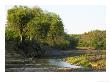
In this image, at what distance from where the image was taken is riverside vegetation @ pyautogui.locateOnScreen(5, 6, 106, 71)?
472 inches

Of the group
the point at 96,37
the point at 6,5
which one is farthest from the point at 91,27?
the point at 6,5

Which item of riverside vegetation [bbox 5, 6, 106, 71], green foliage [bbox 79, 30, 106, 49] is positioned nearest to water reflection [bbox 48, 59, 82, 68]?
riverside vegetation [bbox 5, 6, 106, 71]

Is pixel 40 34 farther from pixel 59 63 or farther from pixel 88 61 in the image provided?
pixel 88 61

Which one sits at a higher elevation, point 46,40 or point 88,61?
point 46,40

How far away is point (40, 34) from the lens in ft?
39.5

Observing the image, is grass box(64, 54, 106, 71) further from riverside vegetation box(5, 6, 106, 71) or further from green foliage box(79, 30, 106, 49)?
green foliage box(79, 30, 106, 49)

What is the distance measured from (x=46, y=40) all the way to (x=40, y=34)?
89 mm

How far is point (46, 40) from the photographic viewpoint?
1204cm

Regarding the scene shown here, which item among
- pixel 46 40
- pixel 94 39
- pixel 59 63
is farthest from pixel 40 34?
pixel 94 39

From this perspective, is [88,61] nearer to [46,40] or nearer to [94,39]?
[94,39]

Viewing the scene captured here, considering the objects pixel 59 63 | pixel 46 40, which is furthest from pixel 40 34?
pixel 59 63

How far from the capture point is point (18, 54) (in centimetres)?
1199
